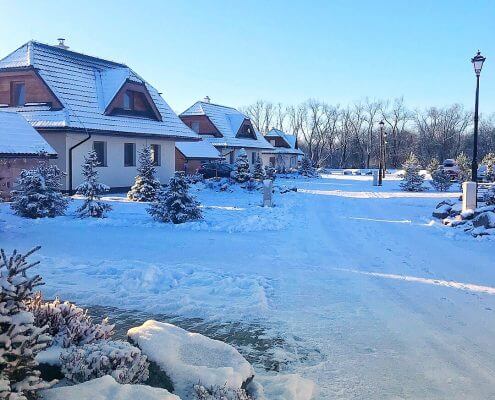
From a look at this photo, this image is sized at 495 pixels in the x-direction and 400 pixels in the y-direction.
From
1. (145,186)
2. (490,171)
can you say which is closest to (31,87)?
(145,186)

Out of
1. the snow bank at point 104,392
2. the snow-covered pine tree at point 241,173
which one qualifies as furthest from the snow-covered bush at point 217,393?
the snow-covered pine tree at point 241,173

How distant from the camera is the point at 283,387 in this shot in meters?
4.35

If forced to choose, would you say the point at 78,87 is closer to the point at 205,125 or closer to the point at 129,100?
the point at 129,100

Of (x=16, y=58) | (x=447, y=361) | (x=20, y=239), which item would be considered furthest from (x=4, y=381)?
(x=16, y=58)

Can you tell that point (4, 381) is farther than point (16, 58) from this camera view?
No

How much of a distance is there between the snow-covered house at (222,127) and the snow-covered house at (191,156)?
470cm

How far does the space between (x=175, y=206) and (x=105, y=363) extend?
1185cm

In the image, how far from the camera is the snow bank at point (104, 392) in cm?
315

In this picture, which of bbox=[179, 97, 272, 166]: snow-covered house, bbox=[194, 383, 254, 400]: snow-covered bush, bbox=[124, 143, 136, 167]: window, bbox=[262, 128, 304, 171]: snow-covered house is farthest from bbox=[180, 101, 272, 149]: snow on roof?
bbox=[194, 383, 254, 400]: snow-covered bush

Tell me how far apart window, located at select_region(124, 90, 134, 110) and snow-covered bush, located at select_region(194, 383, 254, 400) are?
25658 millimetres

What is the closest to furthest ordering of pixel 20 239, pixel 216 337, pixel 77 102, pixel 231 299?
pixel 216 337 → pixel 231 299 → pixel 20 239 → pixel 77 102

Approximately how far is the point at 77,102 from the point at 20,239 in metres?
13.9

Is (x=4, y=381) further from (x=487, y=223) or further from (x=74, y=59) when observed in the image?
(x=74, y=59)

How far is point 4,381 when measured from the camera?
278 centimetres
